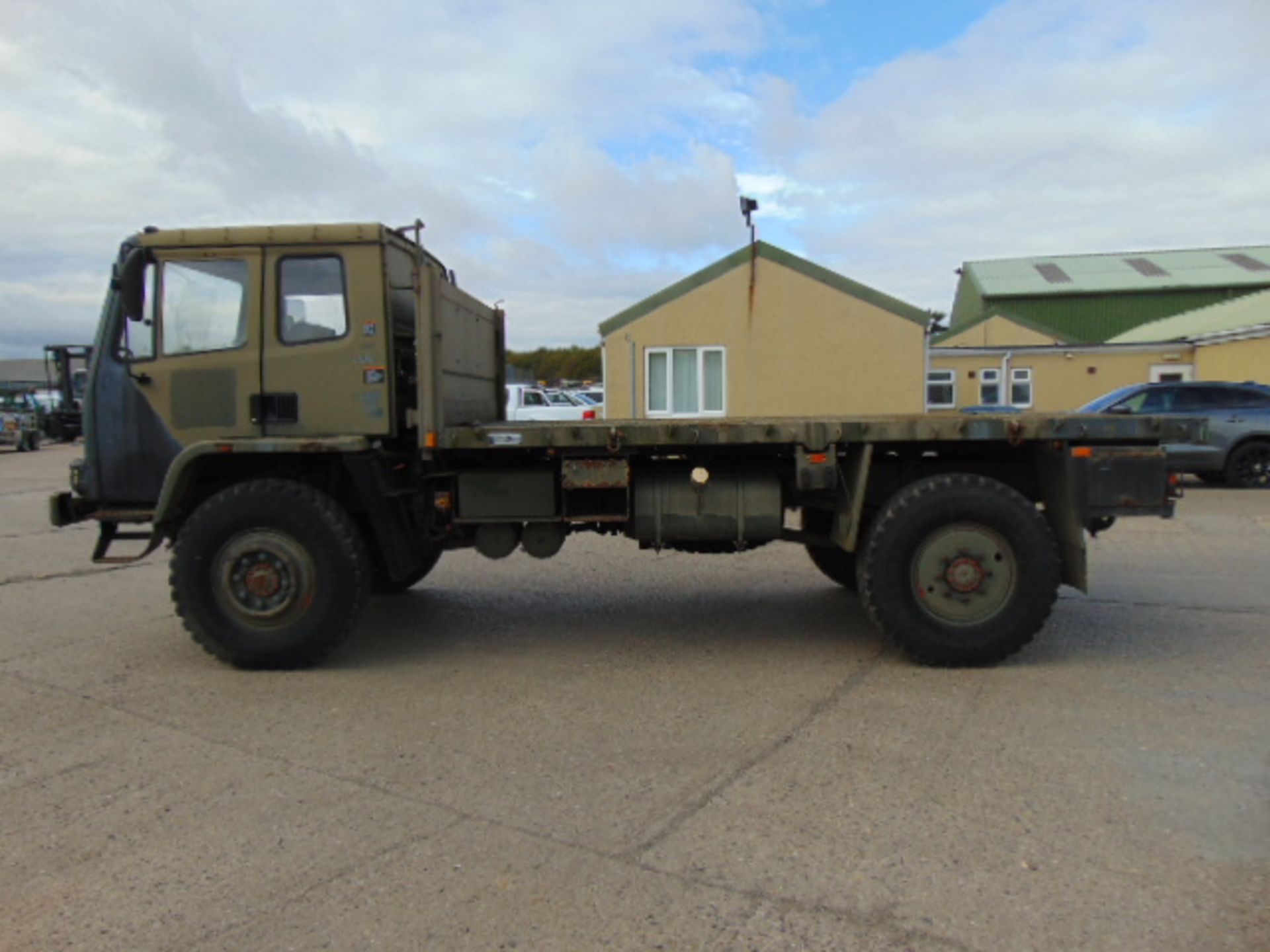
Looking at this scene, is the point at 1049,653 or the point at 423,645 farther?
the point at 423,645

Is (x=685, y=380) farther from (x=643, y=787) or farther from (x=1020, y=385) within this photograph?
(x=643, y=787)

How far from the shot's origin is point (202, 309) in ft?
19.2

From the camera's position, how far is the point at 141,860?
11.4ft

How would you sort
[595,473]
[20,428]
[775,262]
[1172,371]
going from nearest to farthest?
[595,473] < [775,262] < [1172,371] < [20,428]

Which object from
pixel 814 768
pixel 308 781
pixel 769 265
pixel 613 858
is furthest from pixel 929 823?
pixel 769 265

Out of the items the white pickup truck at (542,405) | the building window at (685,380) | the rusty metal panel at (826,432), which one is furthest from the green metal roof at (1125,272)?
the rusty metal panel at (826,432)

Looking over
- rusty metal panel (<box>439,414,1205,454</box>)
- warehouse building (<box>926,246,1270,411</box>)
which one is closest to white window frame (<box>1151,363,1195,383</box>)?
warehouse building (<box>926,246,1270,411</box>)

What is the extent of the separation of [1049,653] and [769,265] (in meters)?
13.7

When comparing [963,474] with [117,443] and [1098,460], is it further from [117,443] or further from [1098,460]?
[117,443]

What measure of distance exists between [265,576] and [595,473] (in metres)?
2.11

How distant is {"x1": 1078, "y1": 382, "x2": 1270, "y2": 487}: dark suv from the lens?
14.4m

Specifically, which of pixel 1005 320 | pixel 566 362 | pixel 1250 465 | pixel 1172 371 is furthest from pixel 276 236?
pixel 566 362

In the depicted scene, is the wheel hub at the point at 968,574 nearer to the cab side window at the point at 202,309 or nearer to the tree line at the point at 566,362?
the cab side window at the point at 202,309

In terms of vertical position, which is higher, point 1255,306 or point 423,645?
point 1255,306
